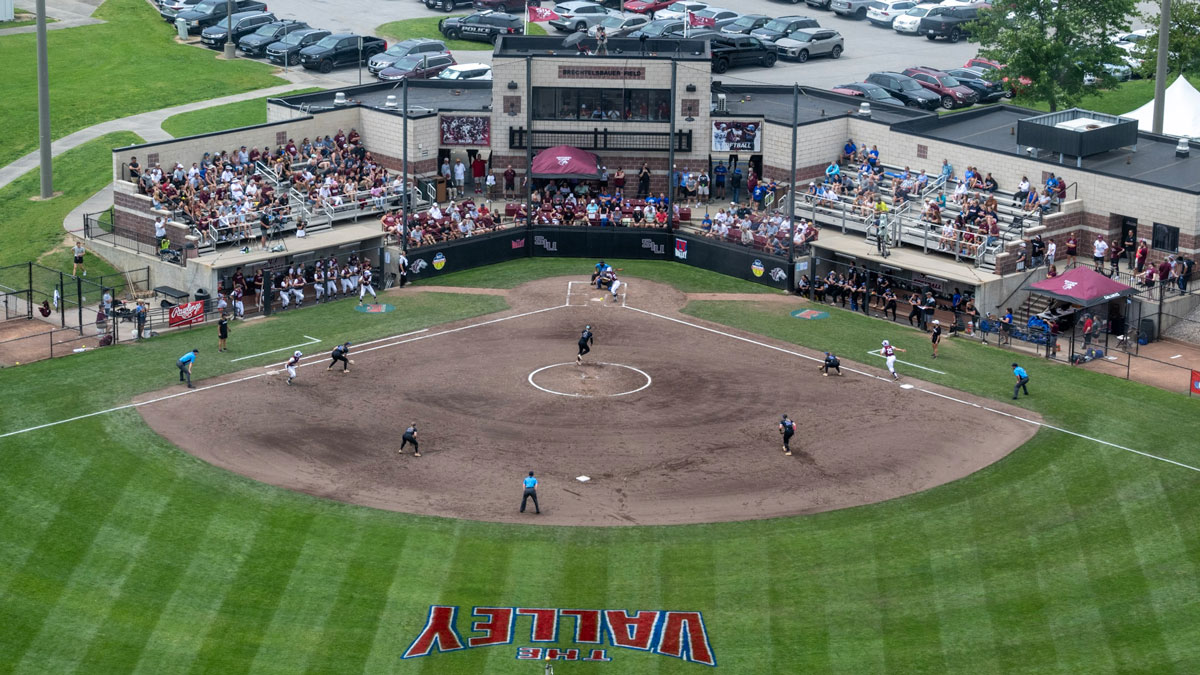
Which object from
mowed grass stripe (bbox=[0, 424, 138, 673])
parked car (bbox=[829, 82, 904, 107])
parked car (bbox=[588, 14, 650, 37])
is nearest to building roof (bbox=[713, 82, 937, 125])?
parked car (bbox=[829, 82, 904, 107])

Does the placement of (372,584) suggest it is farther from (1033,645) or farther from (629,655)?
(1033,645)

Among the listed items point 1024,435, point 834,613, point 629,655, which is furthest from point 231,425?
point 1024,435

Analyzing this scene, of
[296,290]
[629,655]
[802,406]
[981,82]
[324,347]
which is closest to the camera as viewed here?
[629,655]

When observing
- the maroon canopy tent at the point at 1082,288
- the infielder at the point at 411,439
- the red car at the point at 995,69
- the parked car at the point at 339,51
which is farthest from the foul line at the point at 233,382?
the parked car at the point at 339,51

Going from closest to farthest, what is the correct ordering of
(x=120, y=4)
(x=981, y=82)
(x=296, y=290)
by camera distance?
(x=296, y=290), (x=981, y=82), (x=120, y=4)

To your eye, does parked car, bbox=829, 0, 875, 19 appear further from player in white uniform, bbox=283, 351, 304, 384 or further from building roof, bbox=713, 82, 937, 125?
player in white uniform, bbox=283, 351, 304, 384

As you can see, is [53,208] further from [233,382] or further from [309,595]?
[309,595]

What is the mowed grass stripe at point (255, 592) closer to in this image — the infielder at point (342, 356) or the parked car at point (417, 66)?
the infielder at point (342, 356)

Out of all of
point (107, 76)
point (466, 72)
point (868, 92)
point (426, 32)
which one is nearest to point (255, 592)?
point (466, 72)
